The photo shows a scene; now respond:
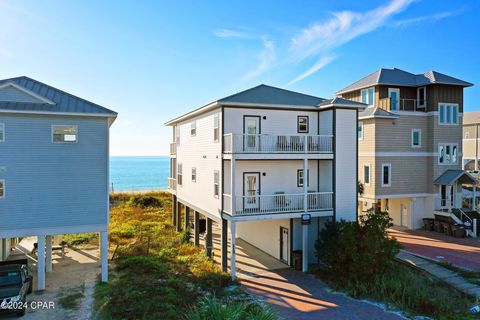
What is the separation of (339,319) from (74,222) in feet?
39.4

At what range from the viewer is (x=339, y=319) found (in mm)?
12172

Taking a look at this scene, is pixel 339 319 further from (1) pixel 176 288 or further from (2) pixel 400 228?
(2) pixel 400 228

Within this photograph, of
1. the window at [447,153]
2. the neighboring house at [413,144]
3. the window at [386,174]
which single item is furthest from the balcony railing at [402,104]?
the window at [386,174]

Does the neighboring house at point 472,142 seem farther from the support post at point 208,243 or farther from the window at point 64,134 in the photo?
the window at point 64,134

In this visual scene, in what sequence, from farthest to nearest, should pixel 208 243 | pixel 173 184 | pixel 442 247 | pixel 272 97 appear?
pixel 173 184 < pixel 442 247 < pixel 208 243 < pixel 272 97

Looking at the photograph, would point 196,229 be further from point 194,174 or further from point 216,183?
point 216,183

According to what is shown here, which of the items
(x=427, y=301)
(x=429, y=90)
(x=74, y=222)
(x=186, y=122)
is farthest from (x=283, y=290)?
(x=429, y=90)

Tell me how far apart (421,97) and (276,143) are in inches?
646

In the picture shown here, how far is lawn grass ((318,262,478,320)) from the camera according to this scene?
12.8m

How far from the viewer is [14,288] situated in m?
12.7

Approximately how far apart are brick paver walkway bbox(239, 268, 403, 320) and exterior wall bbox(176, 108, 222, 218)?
425 centimetres

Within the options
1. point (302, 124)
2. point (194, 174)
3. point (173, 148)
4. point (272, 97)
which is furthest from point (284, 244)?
point (173, 148)

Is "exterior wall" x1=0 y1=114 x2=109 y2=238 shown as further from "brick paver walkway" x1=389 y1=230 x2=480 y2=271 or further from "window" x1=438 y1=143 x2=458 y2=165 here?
"window" x1=438 y1=143 x2=458 y2=165

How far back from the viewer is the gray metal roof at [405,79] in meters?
26.6
